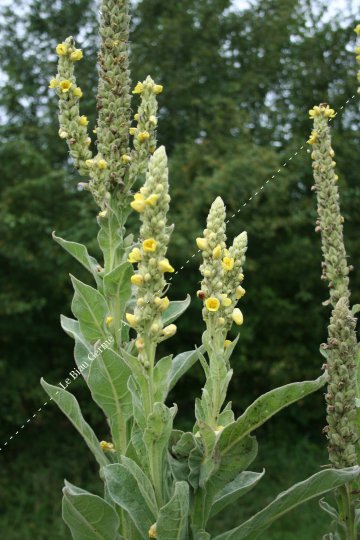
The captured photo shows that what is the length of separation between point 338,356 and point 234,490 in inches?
17.7

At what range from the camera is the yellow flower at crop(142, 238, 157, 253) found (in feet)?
5.43

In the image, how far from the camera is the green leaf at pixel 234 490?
199 cm

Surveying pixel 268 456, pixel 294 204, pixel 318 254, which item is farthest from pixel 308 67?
pixel 268 456

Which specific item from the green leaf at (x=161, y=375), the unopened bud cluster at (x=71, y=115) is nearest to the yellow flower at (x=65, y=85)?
the unopened bud cluster at (x=71, y=115)

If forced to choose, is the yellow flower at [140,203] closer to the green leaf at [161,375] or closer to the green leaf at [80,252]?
the green leaf at [161,375]

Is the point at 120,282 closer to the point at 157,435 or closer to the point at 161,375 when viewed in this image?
the point at 161,375

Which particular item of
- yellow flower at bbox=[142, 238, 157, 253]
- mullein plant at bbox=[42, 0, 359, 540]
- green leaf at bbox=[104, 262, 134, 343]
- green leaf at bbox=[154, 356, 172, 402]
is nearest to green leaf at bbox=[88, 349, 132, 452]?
mullein plant at bbox=[42, 0, 359, 540]

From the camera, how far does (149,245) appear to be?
166 cm

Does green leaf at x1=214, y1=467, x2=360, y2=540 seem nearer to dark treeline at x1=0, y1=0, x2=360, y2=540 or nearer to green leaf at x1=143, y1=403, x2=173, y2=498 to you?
green leaf at x1=143, y1=403, x2=173, y2=498

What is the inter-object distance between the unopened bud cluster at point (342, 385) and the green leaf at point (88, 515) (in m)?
0.62

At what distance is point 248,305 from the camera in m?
8.26

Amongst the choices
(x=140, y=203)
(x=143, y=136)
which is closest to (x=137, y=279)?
(x=140, y=203)

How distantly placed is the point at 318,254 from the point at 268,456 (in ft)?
7.63

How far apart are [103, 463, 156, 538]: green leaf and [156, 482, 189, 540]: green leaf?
11 centimetres
